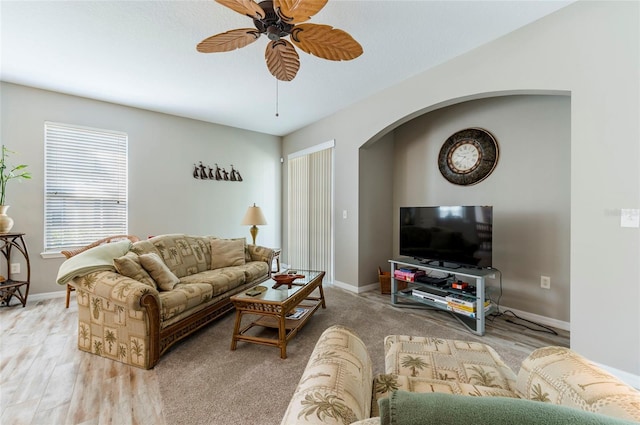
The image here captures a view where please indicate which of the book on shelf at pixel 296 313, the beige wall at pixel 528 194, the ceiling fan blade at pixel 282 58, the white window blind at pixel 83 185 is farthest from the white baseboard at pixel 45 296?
the beige wall at pixel 528 194

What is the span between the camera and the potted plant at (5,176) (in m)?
3.07

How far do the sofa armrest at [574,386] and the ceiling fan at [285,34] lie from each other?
1828 millimetres

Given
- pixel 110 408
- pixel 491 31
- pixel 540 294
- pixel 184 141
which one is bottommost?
pixel 110 408

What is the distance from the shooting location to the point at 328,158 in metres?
4.45

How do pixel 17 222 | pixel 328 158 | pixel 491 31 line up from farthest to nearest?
pixel 328 158 < pixel 17 222 < pixel 491 31

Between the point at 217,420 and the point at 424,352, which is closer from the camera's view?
the point at 424,352

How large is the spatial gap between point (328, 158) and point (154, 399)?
362cm

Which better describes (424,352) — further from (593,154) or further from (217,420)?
(593,154)

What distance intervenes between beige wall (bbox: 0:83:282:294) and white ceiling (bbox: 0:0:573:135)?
0.30 m

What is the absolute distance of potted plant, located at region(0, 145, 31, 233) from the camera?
3.07 metres

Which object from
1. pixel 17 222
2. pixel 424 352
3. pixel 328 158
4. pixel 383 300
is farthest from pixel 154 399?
pixel 328 158

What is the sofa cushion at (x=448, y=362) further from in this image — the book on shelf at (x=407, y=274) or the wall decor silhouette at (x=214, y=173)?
the wall decor silhouette at (x=214, y=173)

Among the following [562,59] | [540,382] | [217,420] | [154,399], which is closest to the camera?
[540,382]

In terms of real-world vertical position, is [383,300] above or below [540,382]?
below
